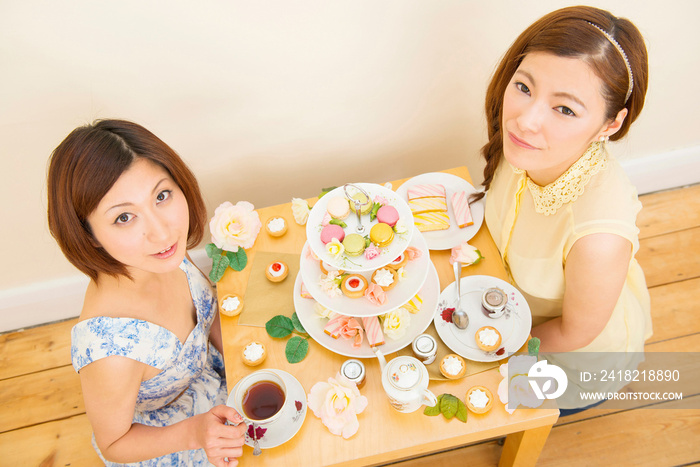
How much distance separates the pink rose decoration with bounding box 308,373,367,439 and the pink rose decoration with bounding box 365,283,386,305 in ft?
0.79

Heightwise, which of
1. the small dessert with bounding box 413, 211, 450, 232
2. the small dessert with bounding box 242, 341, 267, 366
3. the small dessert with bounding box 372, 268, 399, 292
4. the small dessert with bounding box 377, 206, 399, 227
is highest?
the small dessert with bounding box 377, 206, 399, 227

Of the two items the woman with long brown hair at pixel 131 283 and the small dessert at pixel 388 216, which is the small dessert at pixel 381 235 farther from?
the woman with long brown hair at pixel 131 283

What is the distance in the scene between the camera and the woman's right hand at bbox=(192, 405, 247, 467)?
4.13 ft

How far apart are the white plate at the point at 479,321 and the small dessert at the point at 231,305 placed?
0.66m

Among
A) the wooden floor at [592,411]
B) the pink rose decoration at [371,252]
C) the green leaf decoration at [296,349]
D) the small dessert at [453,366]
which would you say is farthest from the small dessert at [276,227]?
the wooden floor at [592,411]

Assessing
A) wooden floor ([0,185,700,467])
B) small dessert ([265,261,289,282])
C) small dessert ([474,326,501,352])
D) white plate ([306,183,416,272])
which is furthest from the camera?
wooden floor ([0,185,700,467])

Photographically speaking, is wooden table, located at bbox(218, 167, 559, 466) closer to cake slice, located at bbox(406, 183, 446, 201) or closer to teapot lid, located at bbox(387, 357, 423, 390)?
teapot lid, located at bbox(387, 357, 423, 390)

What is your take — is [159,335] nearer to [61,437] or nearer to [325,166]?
[325,166]

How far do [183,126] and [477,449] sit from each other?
5.88ft

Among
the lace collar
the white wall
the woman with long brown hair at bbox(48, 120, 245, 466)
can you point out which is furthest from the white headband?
the woman with long brown hair at bbox(48, 120, 245, 466)

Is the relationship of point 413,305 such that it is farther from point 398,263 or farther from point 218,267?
point 218,267

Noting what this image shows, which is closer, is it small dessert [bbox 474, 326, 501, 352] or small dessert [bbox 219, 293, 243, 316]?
small dessert [bbox 474, 326, 501, 352]

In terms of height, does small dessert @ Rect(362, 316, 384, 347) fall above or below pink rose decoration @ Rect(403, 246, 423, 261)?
below

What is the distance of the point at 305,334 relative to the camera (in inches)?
60.0
